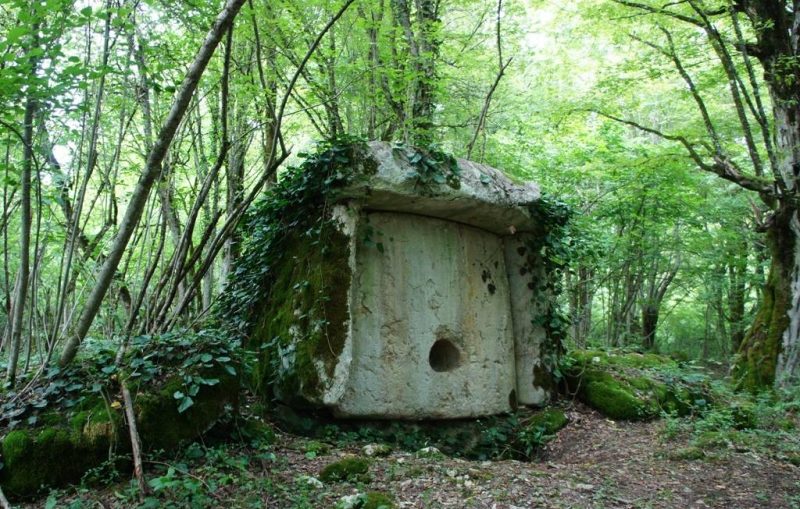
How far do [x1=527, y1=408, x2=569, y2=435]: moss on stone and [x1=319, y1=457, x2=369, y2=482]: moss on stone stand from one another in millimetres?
2515

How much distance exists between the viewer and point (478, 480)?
384 centimetres

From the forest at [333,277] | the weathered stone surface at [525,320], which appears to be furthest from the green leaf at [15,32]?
the weathered stone surface at [525,320]

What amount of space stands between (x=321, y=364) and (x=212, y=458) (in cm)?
135

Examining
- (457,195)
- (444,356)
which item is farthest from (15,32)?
(444,356)

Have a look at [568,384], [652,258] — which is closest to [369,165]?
[568,384]

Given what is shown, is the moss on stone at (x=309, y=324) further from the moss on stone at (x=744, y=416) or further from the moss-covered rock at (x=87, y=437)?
the moss on stone at (x=744, y=416)

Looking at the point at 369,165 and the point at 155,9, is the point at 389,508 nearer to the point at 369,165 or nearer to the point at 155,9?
the point at 369,165

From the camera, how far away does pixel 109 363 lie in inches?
149

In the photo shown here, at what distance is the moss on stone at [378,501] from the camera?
3.29 m

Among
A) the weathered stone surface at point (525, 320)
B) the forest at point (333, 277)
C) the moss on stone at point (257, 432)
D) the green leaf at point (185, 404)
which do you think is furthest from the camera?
the weathered stone surface at point (525, 320)

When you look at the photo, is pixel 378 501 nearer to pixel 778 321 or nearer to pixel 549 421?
pixel 549 421

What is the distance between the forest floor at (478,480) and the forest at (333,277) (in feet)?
0.08

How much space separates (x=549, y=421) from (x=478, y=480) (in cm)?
225

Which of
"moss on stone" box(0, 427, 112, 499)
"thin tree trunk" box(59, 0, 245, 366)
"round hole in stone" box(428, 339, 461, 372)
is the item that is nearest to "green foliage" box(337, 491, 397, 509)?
"moss on stone" box(0, 427, 112, 499)
